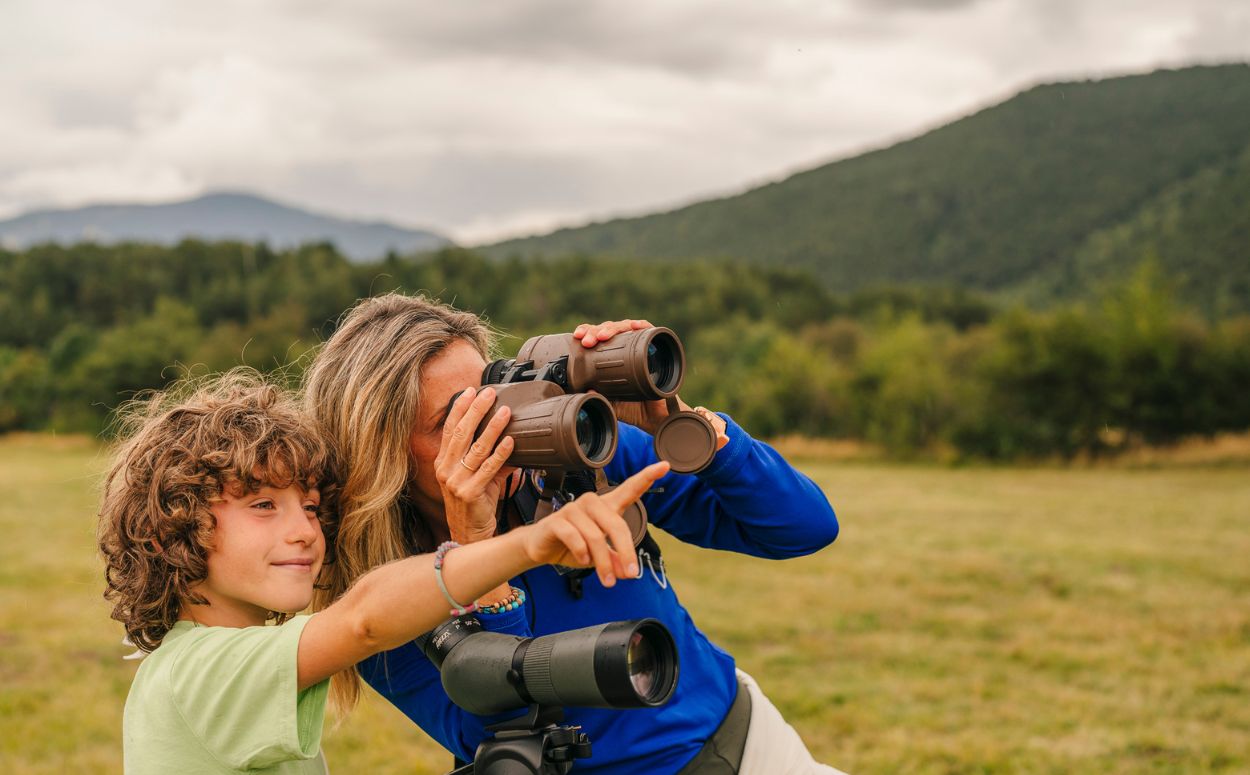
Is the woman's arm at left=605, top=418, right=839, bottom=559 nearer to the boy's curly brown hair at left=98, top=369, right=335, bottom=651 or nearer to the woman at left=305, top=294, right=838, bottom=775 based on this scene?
the woman at left=305, top=294, right=838, bottom=775

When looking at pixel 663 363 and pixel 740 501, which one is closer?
pixel 663 363

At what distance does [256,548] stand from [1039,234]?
11709 cm

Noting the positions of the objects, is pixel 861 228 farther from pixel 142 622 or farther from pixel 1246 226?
pixel 142 622

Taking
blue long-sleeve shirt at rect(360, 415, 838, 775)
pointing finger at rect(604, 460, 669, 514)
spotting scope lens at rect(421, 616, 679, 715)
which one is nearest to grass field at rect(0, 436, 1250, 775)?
blue long-sleeve shirt at rect(360, 415, 838, 775)

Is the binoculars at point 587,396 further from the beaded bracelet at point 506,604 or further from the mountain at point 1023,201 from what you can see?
the mountain at point 1023,201

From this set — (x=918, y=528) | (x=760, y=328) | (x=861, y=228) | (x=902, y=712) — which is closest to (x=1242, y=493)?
(x=918, y=528)

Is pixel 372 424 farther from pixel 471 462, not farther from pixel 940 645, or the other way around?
pixel 940 645

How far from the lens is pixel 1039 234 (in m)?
110

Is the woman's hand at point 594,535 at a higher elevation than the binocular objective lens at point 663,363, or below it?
below

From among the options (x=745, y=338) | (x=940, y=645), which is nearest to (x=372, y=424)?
(x=940, y=645)

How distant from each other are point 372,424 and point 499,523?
39 cm

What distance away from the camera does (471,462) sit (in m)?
2.10

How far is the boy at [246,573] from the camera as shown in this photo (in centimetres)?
188

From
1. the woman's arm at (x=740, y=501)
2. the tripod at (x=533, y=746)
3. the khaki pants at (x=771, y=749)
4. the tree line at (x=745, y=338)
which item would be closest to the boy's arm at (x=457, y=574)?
the tripod at (x=533, y=746)
